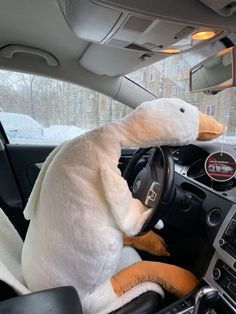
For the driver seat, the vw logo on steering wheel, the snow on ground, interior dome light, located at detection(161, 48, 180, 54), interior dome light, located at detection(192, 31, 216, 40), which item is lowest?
the driver seat

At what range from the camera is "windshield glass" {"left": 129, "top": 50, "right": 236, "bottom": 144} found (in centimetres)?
159

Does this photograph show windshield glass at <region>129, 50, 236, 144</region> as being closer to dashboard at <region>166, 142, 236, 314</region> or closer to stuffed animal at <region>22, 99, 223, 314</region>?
dashboard at <region>166, 142, 236, 314</region>

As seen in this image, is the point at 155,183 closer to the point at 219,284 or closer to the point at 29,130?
the point at 219,284

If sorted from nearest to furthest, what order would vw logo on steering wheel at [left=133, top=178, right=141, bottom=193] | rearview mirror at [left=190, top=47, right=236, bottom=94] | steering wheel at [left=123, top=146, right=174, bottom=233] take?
steering wheel at [left=123, top=146, right=174, bottom=233] < rearview mirror at [left=190, top=47, right=236, bottom=94] < vw logo on steering wheel at [left=133, top=178, right=141, bottom=193]

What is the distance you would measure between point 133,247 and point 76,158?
2.25ft

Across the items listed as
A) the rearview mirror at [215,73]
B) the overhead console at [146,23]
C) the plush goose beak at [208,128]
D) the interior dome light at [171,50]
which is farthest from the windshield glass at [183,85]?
the plush goose beak at [208,128]

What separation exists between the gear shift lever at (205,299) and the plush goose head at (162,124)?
50cm

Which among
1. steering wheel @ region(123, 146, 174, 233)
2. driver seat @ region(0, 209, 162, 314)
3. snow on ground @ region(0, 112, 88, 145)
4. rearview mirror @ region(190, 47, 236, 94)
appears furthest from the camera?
snow on ground @ region(0, 112, 88, 145)

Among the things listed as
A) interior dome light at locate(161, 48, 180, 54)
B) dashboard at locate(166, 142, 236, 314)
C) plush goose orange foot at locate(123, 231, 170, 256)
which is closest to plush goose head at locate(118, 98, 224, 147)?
dashboard at locate(166, 142, 236, 314)

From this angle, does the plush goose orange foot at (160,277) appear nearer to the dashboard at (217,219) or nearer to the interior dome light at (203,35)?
the dashboard at (217,219)

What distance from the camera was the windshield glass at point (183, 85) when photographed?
159 cm

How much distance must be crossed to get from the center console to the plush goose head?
36cm

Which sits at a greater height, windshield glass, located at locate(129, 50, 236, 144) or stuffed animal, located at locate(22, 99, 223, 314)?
windshield glass, located at locate(129, 50, 236, 144)

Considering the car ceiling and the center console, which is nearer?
the car ceiling
